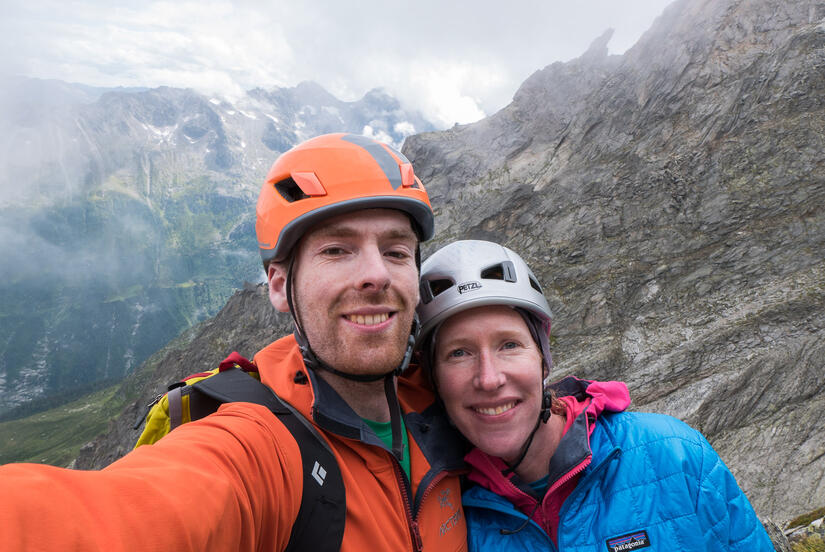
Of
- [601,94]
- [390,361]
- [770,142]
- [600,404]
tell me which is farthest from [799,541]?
[601,94]

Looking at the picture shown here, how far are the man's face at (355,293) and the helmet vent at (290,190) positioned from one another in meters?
0.70

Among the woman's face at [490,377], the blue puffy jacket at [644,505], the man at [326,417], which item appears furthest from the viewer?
the woman's face at [490,377]

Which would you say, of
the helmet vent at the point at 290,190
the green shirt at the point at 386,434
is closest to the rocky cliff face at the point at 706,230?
the green shirt at the point at 386,434

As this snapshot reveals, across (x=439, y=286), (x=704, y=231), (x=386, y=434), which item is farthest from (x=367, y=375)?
(x=704, y=231)

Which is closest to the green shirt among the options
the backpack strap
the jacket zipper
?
the jacket zipper

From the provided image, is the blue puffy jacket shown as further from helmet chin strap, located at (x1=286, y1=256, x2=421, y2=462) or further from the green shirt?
helmet chin strap, located at (x1=286, y1=256, x2=421, y2=462)

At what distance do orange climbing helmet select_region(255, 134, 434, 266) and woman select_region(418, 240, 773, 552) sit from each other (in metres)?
1.44

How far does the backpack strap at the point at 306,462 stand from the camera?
2957mm

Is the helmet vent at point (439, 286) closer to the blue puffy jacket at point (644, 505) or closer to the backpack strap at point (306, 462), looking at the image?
the blue puffy jacket at point (644, 505)

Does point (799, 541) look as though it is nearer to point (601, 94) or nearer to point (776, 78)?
point (776, 78)

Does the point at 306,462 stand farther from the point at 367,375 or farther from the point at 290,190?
the point at 290,190

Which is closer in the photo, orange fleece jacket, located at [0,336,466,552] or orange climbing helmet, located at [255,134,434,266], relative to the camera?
orange fleece jacket, located at [0,336,466,552]

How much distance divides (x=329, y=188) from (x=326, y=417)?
7.05 ft

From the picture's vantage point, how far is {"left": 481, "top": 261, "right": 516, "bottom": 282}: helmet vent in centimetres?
538
